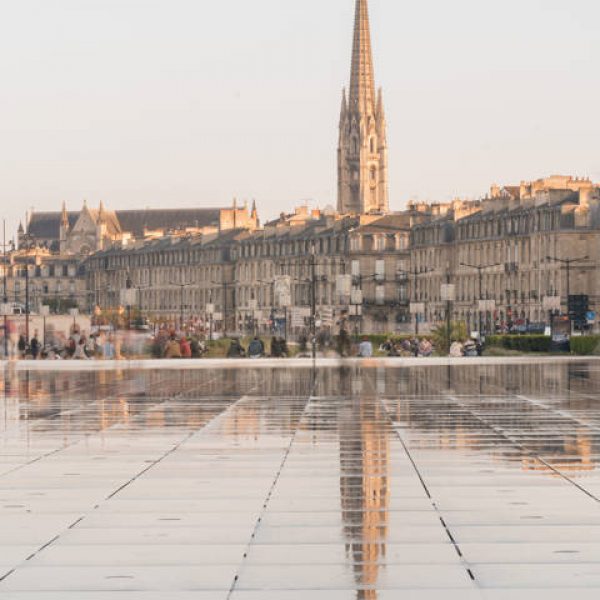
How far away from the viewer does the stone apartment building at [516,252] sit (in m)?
157

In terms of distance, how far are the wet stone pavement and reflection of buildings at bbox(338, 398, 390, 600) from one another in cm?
4

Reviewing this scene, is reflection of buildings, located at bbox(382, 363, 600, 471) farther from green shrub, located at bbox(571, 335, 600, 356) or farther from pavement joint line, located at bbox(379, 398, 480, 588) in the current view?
green shrub, located at bbox(571, 335, 600, 356)

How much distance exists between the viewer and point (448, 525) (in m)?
16.6

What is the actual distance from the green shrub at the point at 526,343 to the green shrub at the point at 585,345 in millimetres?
1540

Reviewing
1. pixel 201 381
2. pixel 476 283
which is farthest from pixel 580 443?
pixel 476 283

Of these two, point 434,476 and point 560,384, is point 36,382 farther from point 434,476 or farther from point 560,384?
point 434,476

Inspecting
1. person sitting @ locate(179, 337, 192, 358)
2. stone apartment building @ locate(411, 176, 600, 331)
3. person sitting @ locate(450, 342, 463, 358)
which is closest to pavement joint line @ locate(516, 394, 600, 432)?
person sitting @ locate(179, 337, 192, 358)

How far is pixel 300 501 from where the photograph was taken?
61.0 feet

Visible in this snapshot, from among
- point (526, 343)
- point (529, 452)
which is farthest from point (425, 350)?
point (529, 452)

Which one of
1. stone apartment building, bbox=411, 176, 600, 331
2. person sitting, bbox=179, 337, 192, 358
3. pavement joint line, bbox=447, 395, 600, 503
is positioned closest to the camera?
pavement joint line, bbox=447, 395, 600, 503

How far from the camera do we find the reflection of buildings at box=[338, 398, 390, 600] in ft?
47.6

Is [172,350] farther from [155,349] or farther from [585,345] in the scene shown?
[585,345]

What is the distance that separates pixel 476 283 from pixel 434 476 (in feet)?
539

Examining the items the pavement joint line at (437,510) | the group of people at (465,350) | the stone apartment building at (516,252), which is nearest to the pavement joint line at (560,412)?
the pavement joint line at (437,510)
